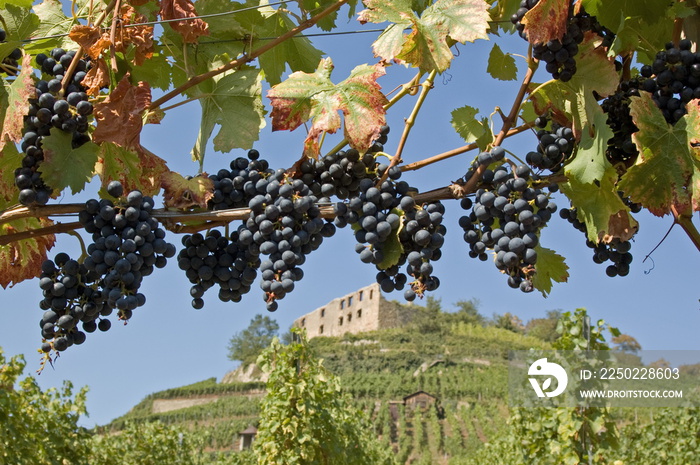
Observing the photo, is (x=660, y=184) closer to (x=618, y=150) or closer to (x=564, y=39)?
(x=618, y=150)

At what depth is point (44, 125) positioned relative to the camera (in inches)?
60.0

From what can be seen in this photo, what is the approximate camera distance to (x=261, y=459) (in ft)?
22.5

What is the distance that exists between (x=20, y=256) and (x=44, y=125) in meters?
0.52

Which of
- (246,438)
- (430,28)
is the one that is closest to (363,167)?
(430,28)

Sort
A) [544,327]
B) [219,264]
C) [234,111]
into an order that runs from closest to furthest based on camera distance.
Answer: [219,264] < [234,111] < [544,327]

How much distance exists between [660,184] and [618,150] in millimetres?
167

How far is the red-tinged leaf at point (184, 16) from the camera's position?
5.68ft

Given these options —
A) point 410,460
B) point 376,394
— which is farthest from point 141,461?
point 376,394

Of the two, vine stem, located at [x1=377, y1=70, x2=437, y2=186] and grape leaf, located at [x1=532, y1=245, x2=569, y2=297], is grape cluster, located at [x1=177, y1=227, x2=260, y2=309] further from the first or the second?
grape leaf, located at [x1=532, y1=245, x2=569, y2=297]

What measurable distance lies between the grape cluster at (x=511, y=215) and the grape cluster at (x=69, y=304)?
859 mm

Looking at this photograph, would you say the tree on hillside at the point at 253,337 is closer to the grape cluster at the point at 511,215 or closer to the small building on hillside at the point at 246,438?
the small building on hillside at the point at 246,438

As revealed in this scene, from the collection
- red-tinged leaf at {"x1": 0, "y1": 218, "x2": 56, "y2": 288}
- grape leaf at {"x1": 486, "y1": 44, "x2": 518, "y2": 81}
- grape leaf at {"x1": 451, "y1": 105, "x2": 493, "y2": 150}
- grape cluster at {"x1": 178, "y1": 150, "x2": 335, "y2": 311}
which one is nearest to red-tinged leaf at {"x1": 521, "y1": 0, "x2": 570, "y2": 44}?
grape leaf at {"x1": 451, "y1": 105, "x2": 493, "y2": 150}

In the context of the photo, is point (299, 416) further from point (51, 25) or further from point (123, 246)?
point (123, 246)

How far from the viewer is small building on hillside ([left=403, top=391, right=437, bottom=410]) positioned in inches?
1705
